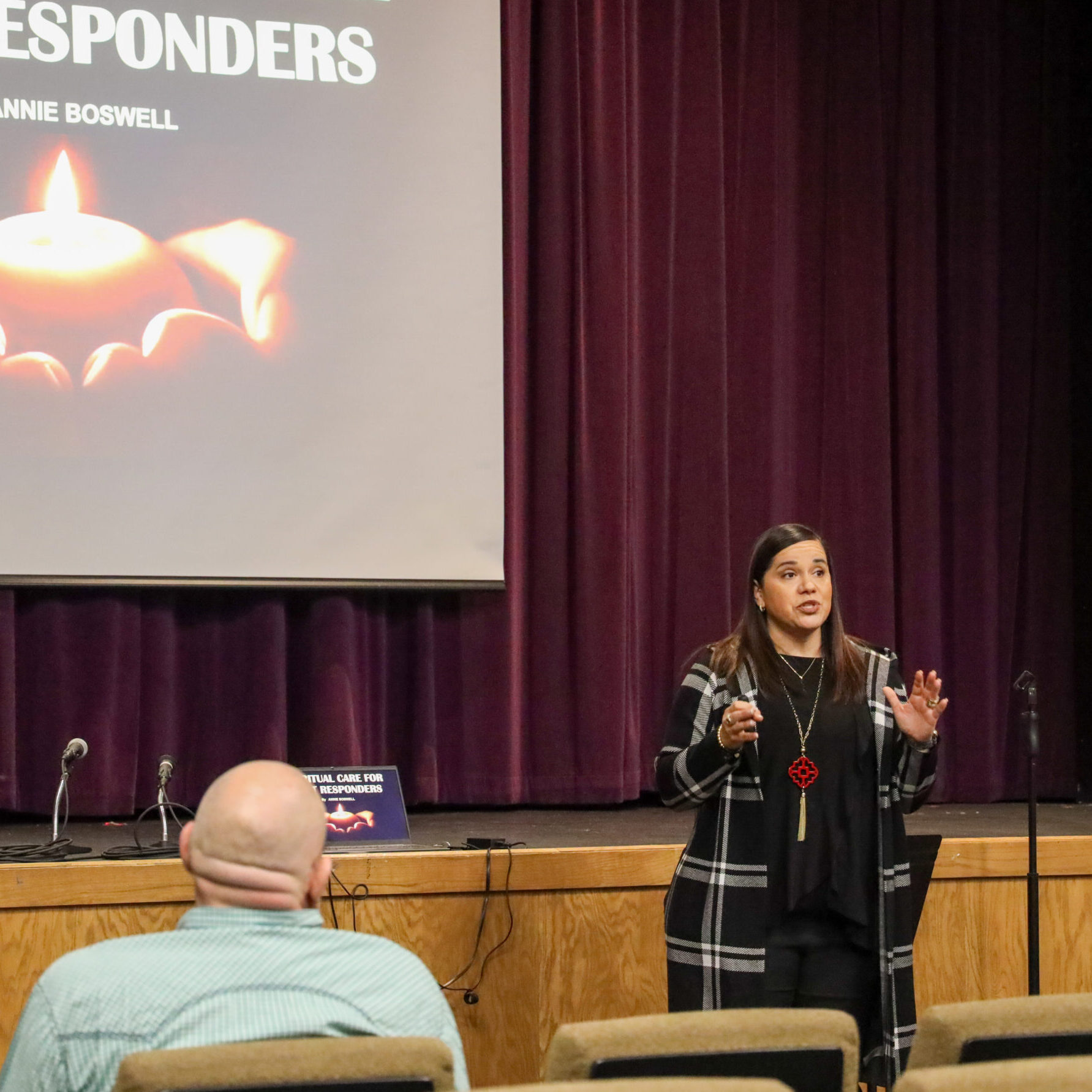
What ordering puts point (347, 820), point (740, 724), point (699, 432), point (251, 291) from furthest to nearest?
point (699, 432)
point (251, 291)
point (347, 820)
point (740, 724)

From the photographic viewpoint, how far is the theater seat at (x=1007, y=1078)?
51.4 inches

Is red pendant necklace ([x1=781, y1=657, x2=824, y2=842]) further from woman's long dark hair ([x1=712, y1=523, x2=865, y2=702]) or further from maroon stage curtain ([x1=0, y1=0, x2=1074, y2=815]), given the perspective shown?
maroon stage curtain ([x1=0, y1=0, x2=1074, y2=815])

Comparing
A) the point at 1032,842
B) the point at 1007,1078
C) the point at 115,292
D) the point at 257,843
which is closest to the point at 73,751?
the point at 115,292

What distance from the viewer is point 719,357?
Result: 480 cm

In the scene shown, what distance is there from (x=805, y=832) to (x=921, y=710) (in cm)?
30

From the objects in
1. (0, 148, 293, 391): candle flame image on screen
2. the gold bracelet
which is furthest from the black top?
(0, 148, 293, 391): candle flame image on screen

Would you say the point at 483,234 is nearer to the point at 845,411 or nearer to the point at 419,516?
the point at 419,516

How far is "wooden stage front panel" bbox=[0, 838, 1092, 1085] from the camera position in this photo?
3.24 m

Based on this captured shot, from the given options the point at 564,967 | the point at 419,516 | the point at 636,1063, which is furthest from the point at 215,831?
the point at 419,516

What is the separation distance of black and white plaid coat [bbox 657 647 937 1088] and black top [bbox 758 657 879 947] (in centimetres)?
2

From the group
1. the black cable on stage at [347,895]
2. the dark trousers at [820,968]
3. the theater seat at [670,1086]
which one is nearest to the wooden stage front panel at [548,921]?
the black cable on stage at [347,895]

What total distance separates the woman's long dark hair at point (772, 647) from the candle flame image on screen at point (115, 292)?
2.09m

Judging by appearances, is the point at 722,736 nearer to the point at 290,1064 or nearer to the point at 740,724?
the point at 740,724

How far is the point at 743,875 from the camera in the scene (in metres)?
2.51
